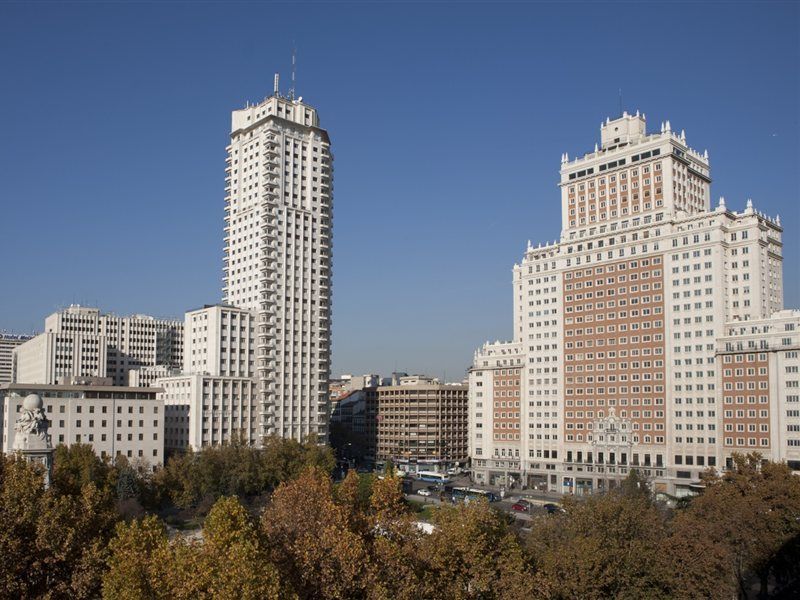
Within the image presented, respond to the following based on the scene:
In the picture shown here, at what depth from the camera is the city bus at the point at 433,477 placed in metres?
156

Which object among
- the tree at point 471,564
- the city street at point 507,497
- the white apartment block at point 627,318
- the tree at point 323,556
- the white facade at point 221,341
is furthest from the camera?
the white facade at point 221,341

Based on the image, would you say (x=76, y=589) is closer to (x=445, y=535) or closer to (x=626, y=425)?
(x=445, y=535)

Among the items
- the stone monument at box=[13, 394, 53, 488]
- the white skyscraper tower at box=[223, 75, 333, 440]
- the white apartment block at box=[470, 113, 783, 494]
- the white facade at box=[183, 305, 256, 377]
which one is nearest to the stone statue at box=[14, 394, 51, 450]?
the stone monument at box=[13, 394, 53, 488]

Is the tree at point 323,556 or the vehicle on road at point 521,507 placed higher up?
the tree at point 323,556

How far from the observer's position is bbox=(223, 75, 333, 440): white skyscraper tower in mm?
144750

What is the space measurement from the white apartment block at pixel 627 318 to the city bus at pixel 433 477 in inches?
341

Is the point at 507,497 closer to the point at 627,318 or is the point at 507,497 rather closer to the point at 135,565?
the point at 627,318

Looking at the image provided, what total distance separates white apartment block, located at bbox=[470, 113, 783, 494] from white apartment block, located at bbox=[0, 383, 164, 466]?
2428 inches

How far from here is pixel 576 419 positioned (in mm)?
137875

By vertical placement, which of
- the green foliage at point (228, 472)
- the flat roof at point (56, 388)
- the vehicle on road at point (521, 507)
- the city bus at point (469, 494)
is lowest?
the city bus at point (469, 494)

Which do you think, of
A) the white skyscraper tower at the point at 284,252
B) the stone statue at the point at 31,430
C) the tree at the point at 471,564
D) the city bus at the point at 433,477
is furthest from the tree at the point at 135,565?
the city bus at the point at 433,477

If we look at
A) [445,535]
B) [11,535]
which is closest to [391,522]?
[445,535]

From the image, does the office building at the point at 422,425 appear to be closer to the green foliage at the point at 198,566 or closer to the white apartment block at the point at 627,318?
the white apartment block at the point at 627,318

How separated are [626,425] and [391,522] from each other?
8666cm
